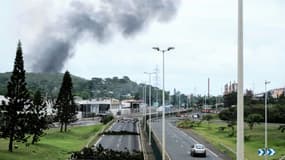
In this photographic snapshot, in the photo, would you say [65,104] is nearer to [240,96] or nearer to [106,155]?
[106,155]

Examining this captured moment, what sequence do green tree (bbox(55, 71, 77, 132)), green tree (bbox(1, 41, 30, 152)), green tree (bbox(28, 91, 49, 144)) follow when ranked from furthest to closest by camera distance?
green tree (bbox(55, 71, 77, 132))
green tree (bbox(28, 91, 49, 144))
green tree (bbox(1, 41, 30, 152))

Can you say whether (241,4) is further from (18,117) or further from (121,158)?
(18,117)

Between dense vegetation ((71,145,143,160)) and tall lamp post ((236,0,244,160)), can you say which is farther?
dense vegetation ((71,145,143,160))

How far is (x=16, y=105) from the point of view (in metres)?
55.7

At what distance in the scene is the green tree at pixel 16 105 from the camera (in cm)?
5422

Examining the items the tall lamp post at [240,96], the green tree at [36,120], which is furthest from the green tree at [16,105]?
the tall lamp post at [240,96]

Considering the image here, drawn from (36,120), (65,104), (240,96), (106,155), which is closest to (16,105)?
(36,120)

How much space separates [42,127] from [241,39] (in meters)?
56.6

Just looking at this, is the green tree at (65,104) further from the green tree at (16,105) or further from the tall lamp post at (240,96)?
the tall lamp post at (240,96)

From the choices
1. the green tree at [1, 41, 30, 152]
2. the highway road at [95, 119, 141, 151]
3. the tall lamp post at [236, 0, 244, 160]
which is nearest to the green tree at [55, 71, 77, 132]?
the highway road at [95, 119, 141, 151]

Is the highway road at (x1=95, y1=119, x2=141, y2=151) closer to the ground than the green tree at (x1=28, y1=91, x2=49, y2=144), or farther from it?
closer to the ground

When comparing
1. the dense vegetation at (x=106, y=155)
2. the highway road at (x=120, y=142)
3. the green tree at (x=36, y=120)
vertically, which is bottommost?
the highway road at (x=120, y=142)

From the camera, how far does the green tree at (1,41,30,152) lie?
2135 inches

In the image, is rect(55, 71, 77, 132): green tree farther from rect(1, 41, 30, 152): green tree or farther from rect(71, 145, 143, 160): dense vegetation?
rect(71, 145, 143, 160): dense vegetation
